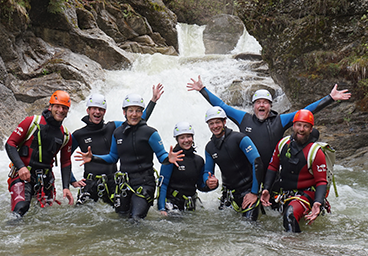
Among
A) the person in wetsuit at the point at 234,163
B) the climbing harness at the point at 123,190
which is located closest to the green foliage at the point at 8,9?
the climbing harness at the point at 123,190

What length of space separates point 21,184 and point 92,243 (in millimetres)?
1470

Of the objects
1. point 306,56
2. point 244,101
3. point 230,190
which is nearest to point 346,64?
point 306,56

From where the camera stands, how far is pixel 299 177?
14.0 feet

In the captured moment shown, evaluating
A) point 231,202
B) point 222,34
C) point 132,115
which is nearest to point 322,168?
point 231,202

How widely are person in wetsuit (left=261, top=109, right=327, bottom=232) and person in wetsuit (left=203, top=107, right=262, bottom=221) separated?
0.96 feet

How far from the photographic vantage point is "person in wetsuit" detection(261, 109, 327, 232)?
4.04m

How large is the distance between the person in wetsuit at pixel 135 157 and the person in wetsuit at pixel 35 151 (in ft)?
1.88

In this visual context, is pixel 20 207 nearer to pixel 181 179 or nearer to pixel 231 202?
pixel 181 179

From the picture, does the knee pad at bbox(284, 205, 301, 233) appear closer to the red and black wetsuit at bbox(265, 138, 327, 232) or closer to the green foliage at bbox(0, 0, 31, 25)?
the red and black wetsuit at bbox(265, 138, 327, 232)

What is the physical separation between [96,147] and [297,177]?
10.2 ft

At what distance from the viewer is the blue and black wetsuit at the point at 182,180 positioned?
185 inches

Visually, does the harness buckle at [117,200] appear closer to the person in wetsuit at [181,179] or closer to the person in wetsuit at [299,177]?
Answer: the person in wetsuit at [181,179]

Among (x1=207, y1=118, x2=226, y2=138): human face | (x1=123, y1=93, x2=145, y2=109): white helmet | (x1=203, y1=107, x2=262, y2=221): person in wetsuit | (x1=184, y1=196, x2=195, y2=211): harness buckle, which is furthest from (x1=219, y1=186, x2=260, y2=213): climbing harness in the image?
(x1=123, y1=93, x2=145, y2=109): white helmet

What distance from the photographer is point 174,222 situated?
4.60 m
